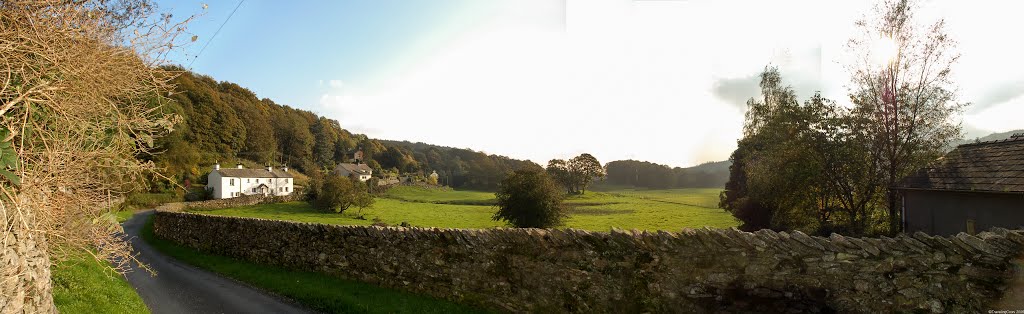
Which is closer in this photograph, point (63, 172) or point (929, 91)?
point (63, 172)

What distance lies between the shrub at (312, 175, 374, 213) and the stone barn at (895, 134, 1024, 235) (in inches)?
1724

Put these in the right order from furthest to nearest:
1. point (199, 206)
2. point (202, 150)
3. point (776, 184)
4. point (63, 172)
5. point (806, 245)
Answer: point (202, 150) < point (199, 206) < point (776, 184) < point (806, 245) < point (63, 172)

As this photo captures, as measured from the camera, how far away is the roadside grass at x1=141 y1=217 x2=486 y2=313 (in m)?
9.12

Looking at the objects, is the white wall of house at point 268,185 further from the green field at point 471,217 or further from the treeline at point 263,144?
the green field at point 471,217

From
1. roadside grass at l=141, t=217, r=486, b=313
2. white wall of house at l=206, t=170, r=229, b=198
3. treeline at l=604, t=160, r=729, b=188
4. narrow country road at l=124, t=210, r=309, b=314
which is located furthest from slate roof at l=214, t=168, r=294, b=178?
treeline at l=604, t=160, r=729, b=188

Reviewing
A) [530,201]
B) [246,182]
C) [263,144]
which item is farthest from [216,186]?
[530,201]

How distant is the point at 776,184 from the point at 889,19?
7696mm

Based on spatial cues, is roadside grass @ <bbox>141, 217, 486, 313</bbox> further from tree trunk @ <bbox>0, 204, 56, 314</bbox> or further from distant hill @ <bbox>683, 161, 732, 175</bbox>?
distant hill @ <bbox>683, 161, 732, 175</bbox>

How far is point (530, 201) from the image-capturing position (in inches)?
1336

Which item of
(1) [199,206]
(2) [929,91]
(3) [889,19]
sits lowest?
(1) [199,206]

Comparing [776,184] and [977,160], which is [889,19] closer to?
[977,160]

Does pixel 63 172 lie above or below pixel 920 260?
above

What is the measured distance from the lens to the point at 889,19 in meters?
17.2

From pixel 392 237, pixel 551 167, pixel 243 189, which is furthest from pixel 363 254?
pixel 551 167
